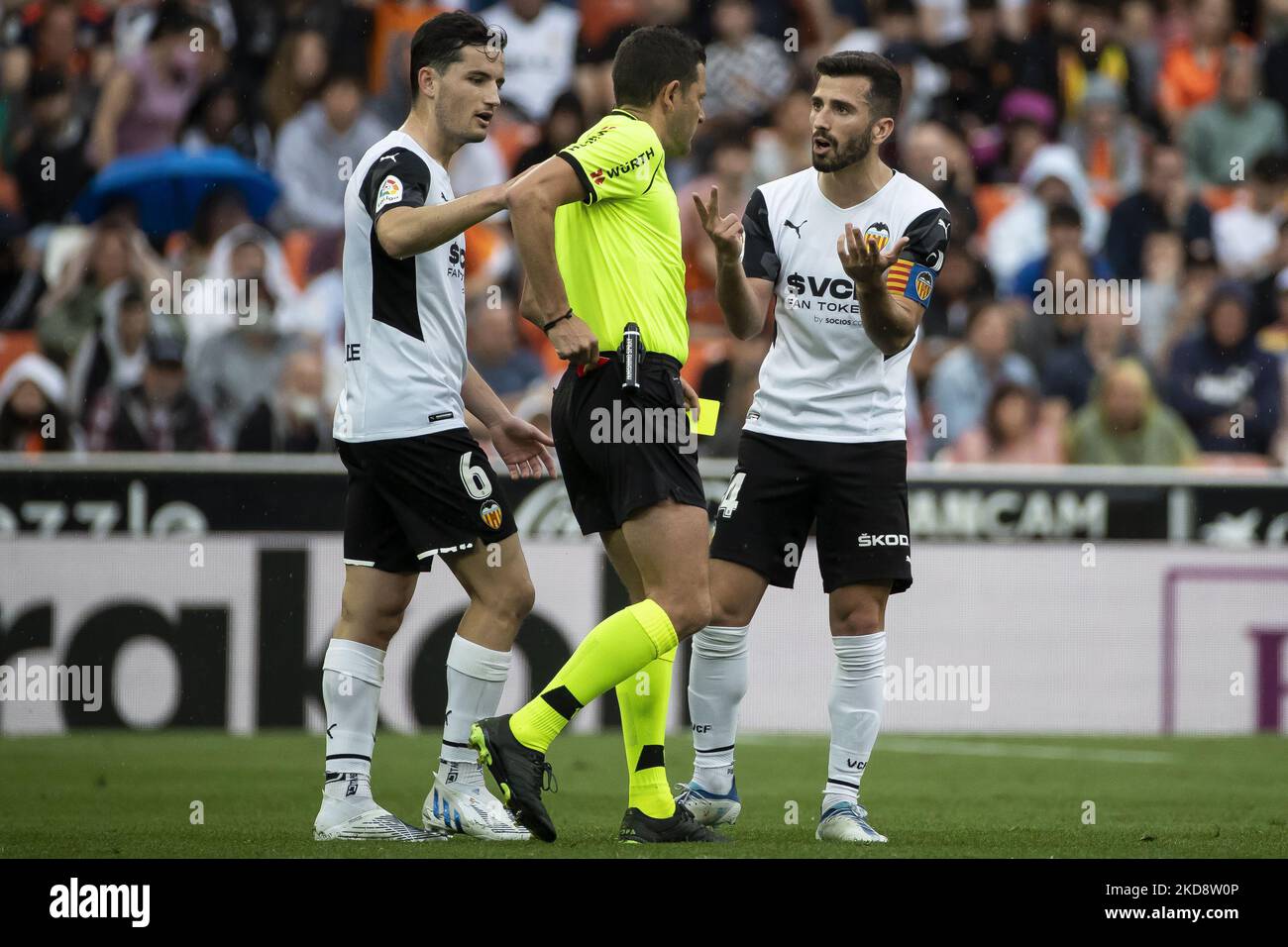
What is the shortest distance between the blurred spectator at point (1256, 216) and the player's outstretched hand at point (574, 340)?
9541mm

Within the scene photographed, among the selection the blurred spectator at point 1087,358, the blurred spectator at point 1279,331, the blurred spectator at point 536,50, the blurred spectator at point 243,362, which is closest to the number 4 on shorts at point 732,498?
the blurred spectator at point 243,362

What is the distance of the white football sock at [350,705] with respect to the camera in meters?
5.89

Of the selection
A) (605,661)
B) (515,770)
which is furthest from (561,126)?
(515,770)

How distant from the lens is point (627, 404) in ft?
18.7

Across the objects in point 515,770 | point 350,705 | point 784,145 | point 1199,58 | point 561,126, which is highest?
point 1199,58

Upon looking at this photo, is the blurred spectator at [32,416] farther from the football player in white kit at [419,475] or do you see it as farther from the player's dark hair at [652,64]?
the player's dark hair at [652,64]

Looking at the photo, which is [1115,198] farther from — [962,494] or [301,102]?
[301,102]

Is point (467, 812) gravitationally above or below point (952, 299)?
below

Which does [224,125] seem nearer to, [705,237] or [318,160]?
[318,160]

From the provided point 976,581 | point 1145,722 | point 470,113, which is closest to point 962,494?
point 976,581

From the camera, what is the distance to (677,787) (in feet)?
22.0

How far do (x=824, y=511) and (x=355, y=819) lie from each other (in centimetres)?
182

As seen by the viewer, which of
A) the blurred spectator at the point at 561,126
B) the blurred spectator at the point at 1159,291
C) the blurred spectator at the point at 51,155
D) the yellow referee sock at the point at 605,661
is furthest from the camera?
the blurred spectator at the point at 51,155

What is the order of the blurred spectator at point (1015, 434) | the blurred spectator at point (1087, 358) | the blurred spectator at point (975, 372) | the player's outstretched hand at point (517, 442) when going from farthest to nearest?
the blurred spectator at point (1087, 358)
the blurred spectator at point (975, 372)
the blurred spectator at point (1015, 434)
the player's outstretched hand at point (517, 442)
